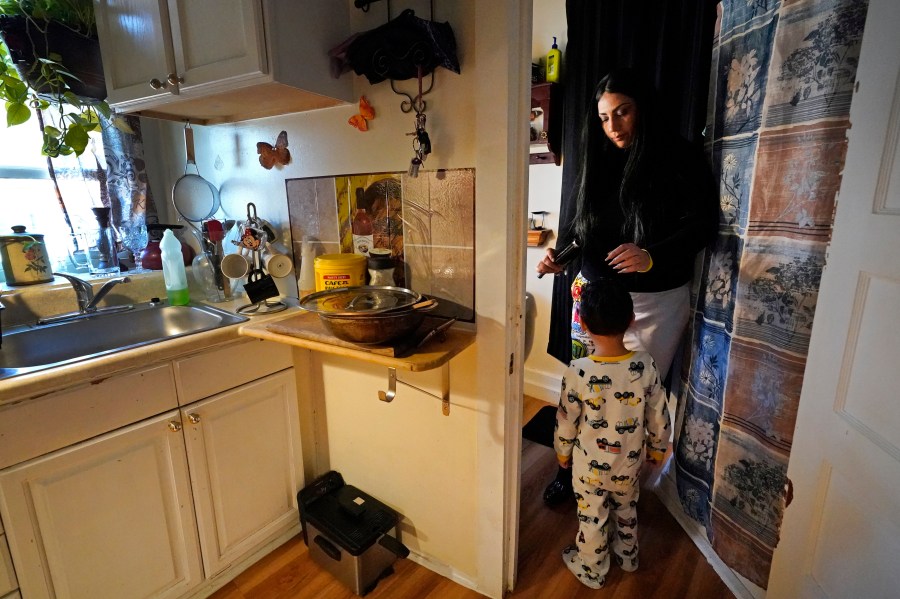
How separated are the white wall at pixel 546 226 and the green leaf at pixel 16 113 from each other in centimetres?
181

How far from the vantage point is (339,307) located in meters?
1.11

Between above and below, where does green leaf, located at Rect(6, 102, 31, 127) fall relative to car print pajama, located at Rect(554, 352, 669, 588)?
above

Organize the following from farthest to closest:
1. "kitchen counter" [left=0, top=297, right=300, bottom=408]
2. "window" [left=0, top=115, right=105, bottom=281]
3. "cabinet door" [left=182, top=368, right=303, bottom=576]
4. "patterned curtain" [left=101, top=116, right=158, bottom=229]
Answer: "patterned curtain" [left=101, top=116, right=158, bottom=229], "window" [left=0, top=115, right=105, bottom=281], "cabinet door" [left=182, top=368, right=303, bottom=576], "kitchen counter" [left=0, top=297, right=300, bottom=408]

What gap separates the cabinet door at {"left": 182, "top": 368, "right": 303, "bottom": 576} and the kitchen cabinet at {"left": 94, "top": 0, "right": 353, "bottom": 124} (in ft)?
2.82

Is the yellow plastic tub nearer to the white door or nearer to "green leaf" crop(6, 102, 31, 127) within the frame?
"green leaf" crop(6, 102, 31, 127)

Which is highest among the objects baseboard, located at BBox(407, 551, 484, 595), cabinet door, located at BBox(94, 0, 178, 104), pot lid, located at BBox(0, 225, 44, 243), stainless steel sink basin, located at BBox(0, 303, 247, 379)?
cabinet door, located at BBox(94, 0, 178, 104)

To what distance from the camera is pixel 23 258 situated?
1.34 metres

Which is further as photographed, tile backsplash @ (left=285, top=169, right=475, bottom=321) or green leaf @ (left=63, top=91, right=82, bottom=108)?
green leaf @ (left=63, top=91, right=82, bottom=108)

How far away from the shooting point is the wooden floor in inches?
52.2

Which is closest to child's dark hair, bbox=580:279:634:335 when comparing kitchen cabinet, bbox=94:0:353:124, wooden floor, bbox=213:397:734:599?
wooden floor, bbox=213:397:734:599

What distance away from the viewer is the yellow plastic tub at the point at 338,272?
127 centimetres

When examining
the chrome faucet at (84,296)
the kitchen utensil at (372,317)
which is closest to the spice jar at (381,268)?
the kitchen utensil at (372,317)

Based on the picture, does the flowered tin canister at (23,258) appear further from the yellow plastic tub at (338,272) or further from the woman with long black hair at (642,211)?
the woman with long black hair at (642,211)

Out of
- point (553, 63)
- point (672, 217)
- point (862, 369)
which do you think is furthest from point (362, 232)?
point (553, 63)
